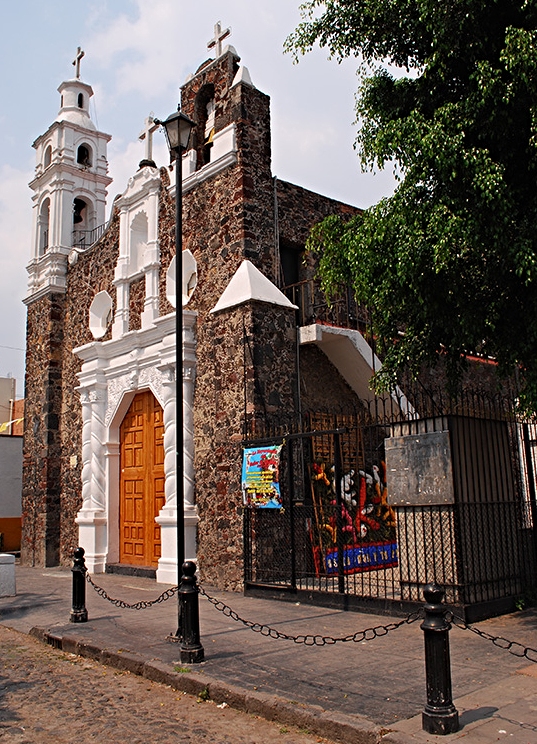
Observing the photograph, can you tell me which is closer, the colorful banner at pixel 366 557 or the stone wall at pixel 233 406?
the colorful banner at pixel 366 557

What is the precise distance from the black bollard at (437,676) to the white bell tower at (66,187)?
14452mm

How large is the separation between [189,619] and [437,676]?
9.09 feet

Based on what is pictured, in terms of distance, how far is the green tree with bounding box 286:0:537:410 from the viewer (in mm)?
6836

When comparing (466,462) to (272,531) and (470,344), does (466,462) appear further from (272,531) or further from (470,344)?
(272,531)

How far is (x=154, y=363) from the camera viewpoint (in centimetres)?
1332

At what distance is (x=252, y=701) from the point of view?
5348 millimetres

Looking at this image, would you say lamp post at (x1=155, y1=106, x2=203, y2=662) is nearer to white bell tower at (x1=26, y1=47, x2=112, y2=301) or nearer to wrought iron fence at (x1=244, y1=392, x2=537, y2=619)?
wrought iron fence at (x1=244, y1=392, x2=537, y2=619)

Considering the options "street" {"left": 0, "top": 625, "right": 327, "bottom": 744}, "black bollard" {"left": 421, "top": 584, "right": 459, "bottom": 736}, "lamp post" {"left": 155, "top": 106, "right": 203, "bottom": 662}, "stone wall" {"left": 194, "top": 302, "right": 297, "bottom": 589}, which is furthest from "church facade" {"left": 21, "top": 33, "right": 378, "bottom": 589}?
"black bollard" {"left": 421, "top": 584, "right": 459, "bottom": 736}

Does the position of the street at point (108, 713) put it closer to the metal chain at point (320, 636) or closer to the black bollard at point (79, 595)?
the metal chain at point (320, 636)

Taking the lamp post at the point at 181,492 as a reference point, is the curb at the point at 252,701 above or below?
below

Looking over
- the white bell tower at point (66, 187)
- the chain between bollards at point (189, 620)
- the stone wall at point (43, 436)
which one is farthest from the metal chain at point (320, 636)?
the white bell tower at point (66, 187)

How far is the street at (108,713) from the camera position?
4895 mm

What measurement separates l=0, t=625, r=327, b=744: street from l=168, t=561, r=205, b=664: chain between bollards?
0.43 meters

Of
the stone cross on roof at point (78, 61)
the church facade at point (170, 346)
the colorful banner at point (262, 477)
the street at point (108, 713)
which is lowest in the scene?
the street at point (108, 713)
